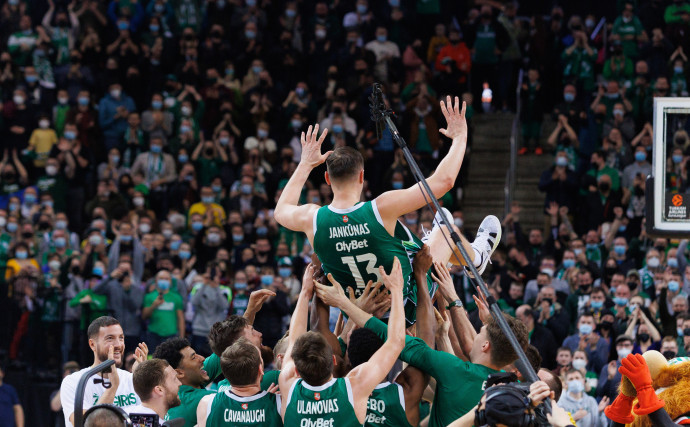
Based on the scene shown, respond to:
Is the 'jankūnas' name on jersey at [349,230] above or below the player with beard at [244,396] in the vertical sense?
above

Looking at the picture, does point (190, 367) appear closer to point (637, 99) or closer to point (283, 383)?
point (283, 383)

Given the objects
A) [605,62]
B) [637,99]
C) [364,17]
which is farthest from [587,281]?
[364,17]

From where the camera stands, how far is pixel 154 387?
26.9ft

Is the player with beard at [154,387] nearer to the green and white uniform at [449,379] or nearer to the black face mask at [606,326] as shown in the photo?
the green and white uniform at [449,379]

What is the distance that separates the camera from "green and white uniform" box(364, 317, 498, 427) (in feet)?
23.9

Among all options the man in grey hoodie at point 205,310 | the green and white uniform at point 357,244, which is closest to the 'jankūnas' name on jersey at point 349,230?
the green and white uniform at point 357,244

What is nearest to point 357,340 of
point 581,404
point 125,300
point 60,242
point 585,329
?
point 581,404

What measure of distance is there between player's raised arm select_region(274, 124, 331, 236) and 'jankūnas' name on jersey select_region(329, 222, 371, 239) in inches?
10.7

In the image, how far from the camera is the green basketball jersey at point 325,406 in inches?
277

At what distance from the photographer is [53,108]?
23188 millimetres

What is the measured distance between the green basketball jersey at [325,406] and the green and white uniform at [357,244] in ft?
4.86

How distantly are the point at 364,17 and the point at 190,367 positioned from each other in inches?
681

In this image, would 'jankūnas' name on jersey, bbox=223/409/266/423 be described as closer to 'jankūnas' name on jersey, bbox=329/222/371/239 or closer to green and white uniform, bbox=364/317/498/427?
green and white uniform, bbox=364/317/498/427

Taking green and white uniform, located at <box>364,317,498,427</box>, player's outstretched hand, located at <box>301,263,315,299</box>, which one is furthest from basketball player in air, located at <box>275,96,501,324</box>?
green and white uniform, located at <box>364,317,498,427</box>
